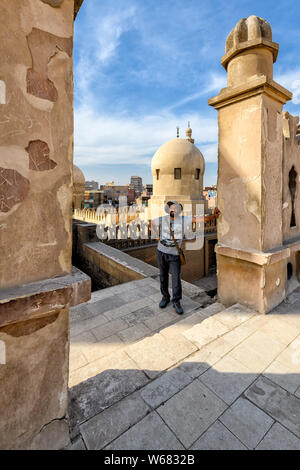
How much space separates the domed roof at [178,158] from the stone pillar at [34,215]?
15078 mm

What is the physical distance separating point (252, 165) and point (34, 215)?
2650 mm

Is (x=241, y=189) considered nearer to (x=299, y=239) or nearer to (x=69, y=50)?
(x=299, y=239)

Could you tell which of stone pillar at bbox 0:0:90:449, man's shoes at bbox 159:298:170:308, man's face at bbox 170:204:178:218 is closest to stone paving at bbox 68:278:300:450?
stone pillar at bbox 0:0:90:449

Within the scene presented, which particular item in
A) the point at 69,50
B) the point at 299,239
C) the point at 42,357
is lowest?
the point at 42,357

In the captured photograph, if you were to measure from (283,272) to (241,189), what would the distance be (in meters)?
1.36

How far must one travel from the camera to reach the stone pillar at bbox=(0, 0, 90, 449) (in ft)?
3.79

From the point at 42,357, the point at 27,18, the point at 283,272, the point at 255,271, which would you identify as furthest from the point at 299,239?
the point at 27,18

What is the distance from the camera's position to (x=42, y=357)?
138cm

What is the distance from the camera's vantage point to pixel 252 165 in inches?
114

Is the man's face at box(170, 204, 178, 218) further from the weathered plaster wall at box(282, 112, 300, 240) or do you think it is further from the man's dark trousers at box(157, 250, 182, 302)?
the weathered plaster wall at box(282, 112, 300, 240)

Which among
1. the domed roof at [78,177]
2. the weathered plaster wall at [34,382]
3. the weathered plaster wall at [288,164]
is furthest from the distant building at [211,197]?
the weathered plaster wall at [34,382]

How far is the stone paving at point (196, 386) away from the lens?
4.78 ft

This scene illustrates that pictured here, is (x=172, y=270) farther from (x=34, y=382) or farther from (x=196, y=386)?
(x=34, y=382)

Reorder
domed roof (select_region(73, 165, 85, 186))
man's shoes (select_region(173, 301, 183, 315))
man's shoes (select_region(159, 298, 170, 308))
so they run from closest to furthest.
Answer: man's shoes (select_region(173, 301, 183, 315)) < man's shoes (select_region(159, 298, 170, 308)) < domed roof (select_region(73, 165, 85, 186))
